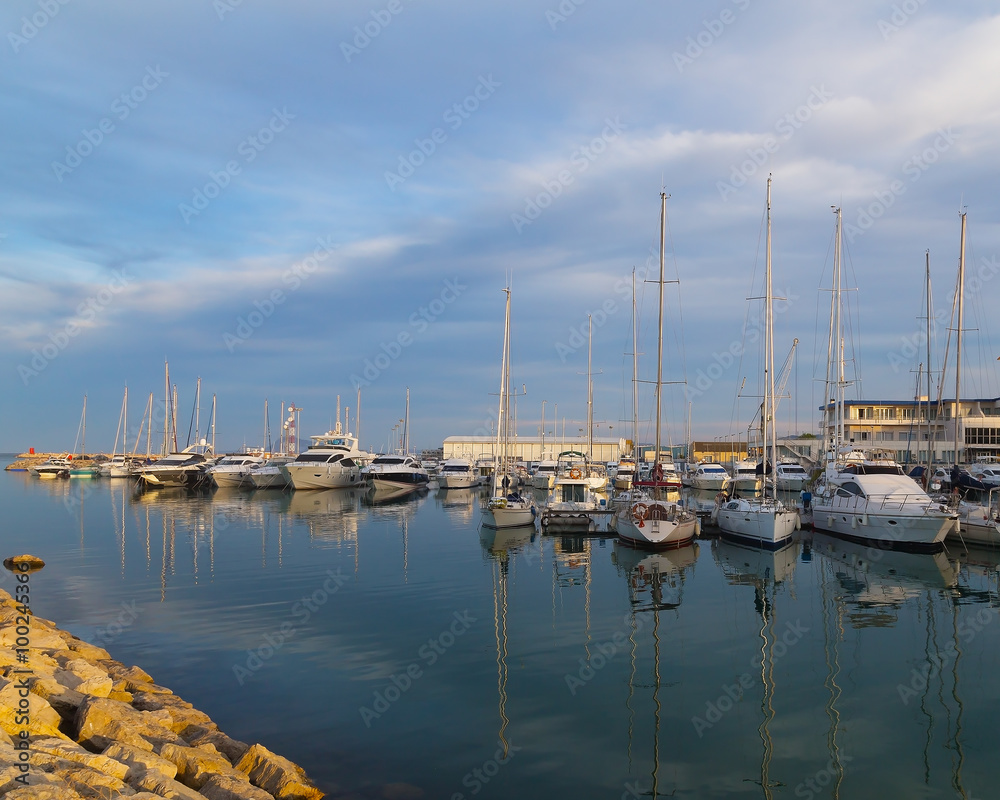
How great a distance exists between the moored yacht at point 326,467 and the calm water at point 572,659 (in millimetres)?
33303

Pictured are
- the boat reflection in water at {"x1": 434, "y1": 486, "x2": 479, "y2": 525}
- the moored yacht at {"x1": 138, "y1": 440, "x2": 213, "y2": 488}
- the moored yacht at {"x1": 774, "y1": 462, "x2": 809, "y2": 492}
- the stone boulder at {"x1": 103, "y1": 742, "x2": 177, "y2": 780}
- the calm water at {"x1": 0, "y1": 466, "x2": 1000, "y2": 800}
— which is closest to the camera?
the stone boulder at {"x1": 103, "y1": 742, "x2": 177, "y2": 780}

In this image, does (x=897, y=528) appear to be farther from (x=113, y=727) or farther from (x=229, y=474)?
(x=229, y=474)

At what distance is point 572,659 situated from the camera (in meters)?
16.3

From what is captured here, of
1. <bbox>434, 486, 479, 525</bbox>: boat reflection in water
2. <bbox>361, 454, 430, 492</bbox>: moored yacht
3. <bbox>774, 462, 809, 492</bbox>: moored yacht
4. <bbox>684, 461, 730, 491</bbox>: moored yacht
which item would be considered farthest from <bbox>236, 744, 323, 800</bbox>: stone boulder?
<bbox>684, 461, 730, 491</bbox>: moored yacht

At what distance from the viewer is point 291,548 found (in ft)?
107

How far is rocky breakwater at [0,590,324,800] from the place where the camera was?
809cm

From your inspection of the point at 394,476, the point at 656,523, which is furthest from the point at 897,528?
the point at 394,476

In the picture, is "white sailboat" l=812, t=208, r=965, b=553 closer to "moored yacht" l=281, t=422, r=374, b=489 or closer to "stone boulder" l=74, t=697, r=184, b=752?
"stone boulder" l=74, t=697, r=184, b=752

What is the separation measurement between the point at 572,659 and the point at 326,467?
53.9m

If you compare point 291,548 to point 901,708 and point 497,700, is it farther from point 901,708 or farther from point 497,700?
point 901,708

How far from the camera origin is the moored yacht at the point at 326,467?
2611 inches

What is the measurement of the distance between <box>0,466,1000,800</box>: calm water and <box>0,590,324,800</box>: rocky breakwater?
41.0 inches

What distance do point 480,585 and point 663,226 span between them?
20.9 metres

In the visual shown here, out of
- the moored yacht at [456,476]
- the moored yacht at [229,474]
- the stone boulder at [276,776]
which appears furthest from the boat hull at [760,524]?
the moored yacht at [229,474]
